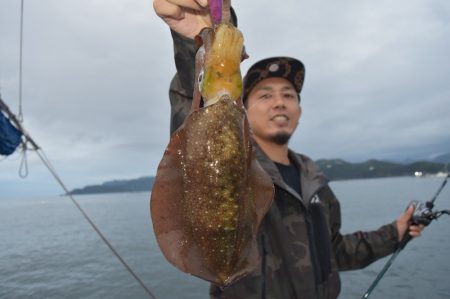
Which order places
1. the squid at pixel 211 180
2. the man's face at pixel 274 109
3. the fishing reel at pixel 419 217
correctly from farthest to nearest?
the fishing reel at pixel 419 217 → the man's face at pixel 274 109 → the squid at pixel 211 180

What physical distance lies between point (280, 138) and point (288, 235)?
119 cm

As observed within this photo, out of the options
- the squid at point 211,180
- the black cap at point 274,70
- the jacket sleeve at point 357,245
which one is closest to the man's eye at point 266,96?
the black cap at point 274,70

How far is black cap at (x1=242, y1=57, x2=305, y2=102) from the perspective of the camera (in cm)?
397

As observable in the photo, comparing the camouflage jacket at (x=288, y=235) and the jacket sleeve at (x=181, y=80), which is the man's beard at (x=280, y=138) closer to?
the camouflage jacket at (x=288, y=235)

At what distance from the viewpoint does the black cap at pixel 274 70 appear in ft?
13.0

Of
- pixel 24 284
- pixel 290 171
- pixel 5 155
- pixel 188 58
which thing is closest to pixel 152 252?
pixel 24 284

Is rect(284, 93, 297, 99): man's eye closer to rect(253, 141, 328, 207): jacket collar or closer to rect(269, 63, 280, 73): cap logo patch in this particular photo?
rect(269, 63, 280, 73): cap logo patch

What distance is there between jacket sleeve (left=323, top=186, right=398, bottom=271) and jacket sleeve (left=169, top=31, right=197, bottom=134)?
9.05 feet

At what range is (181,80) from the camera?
255 centimetres

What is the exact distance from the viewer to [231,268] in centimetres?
160

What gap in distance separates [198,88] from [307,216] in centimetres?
249

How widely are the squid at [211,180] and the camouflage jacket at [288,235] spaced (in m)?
0.89

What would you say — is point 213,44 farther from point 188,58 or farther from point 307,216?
point 307,216

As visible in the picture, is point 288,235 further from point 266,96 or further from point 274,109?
point 266,96
